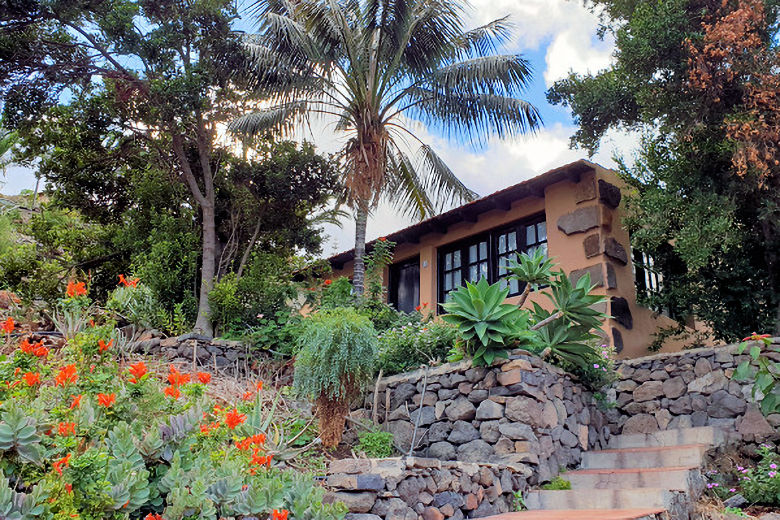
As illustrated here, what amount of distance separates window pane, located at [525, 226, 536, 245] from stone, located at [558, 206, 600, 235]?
0.74 metres

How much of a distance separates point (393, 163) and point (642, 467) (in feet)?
21.8

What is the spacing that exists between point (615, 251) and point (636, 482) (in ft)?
13.1

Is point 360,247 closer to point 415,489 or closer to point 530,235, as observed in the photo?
point 530,235

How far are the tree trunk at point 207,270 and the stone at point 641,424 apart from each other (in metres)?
5.65

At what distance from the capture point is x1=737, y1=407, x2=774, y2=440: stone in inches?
248

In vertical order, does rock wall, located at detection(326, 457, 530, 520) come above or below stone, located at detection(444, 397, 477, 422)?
below

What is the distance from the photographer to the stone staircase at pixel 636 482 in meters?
4.84

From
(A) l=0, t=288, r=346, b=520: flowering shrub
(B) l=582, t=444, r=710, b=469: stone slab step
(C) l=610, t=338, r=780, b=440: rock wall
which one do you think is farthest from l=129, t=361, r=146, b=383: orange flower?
Result: (C) l=610, t=338, r=780, b=440: rock wall

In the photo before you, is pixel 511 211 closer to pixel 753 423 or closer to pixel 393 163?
pixel 393 163

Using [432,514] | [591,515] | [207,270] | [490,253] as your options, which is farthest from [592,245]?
[207,270]

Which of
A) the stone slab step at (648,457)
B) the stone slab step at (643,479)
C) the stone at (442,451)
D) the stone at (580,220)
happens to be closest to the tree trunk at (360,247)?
the stone at (580,220)

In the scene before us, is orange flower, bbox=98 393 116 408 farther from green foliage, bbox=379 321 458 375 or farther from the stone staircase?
green foliage, bbox=379 321 458 375

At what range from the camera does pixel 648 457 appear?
621 cm

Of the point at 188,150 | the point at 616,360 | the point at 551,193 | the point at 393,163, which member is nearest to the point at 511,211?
the point at 551,193
